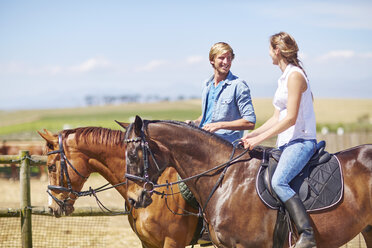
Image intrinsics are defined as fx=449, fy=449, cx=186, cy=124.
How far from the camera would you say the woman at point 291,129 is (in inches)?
163

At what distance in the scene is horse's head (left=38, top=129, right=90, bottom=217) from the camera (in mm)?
5109

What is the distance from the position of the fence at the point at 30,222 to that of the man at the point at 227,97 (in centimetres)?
237

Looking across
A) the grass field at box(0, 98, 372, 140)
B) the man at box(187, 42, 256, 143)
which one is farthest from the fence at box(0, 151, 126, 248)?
the grass field at box(0, 98, 372, 140)

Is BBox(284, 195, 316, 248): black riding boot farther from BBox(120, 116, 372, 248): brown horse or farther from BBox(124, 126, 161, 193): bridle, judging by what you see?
BBox(124, 126, 161, 193): bridle

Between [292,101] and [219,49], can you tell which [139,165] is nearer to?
[292,101]

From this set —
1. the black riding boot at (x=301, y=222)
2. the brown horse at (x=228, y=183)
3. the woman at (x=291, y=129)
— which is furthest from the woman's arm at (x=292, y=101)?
the black riding boot at (x=301, y=222)

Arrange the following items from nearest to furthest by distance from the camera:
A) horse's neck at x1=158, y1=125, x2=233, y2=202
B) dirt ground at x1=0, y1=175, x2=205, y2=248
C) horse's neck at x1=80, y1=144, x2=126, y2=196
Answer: horse's neck at x1=158, y1=125, x2=233, y2=202 < horse's neck at x1=80, y1=144, x2=126, y2=196 < dirt ground at x1=0, y1=175, x2=205, y2=248

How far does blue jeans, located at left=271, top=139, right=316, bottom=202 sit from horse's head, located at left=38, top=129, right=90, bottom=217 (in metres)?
2.27

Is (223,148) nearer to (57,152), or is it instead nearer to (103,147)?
(103,147)

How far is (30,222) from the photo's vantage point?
273 inches

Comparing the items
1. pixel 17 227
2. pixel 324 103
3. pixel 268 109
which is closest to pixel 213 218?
pixel 17 227

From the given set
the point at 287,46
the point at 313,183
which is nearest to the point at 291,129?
the point at 313,183

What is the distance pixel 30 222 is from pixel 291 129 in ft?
14.9

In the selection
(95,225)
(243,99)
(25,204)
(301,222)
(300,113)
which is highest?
(243,99)
